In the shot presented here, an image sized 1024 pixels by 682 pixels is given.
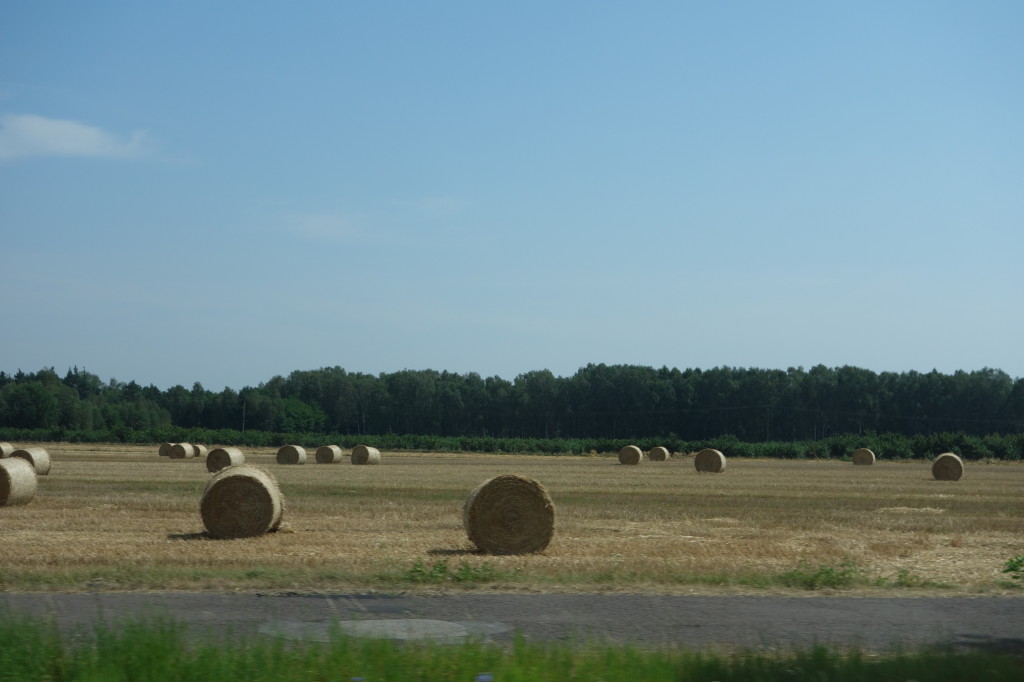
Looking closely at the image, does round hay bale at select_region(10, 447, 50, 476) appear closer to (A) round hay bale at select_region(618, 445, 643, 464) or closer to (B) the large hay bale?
(B) the large hay bale

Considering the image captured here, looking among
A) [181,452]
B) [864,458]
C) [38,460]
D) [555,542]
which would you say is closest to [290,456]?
[181,452]

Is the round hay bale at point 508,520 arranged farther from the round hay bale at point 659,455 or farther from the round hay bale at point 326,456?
the round hay bale at point 659,455

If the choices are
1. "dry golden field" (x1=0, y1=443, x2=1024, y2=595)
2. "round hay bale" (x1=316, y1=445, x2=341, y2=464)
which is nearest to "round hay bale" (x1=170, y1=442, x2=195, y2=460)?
"round hay bale" (x1=316, y1=445, x2=341, y2=464)

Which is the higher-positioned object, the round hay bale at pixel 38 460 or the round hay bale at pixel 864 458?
the round hay bale at pixel 38 460

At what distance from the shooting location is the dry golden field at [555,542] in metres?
13.5

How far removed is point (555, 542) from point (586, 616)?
9.78 meters

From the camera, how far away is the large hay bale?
27.5m

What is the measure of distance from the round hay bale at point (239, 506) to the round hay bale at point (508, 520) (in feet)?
15.1

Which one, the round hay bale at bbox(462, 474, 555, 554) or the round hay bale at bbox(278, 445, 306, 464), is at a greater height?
the round hay bale at bbox(462, 474, 555, 554)

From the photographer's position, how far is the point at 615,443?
10450 centimetres

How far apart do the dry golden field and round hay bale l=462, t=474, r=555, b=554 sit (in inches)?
14.0

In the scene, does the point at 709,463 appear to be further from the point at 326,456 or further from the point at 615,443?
the point at 615,443

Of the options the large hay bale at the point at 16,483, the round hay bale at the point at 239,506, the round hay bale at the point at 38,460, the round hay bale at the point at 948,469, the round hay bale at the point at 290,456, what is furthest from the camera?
the round hay bale at the point at 290,456

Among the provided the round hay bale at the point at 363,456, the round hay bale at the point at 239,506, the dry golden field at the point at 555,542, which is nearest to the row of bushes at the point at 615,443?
the round hay bale at the point at 363,456
